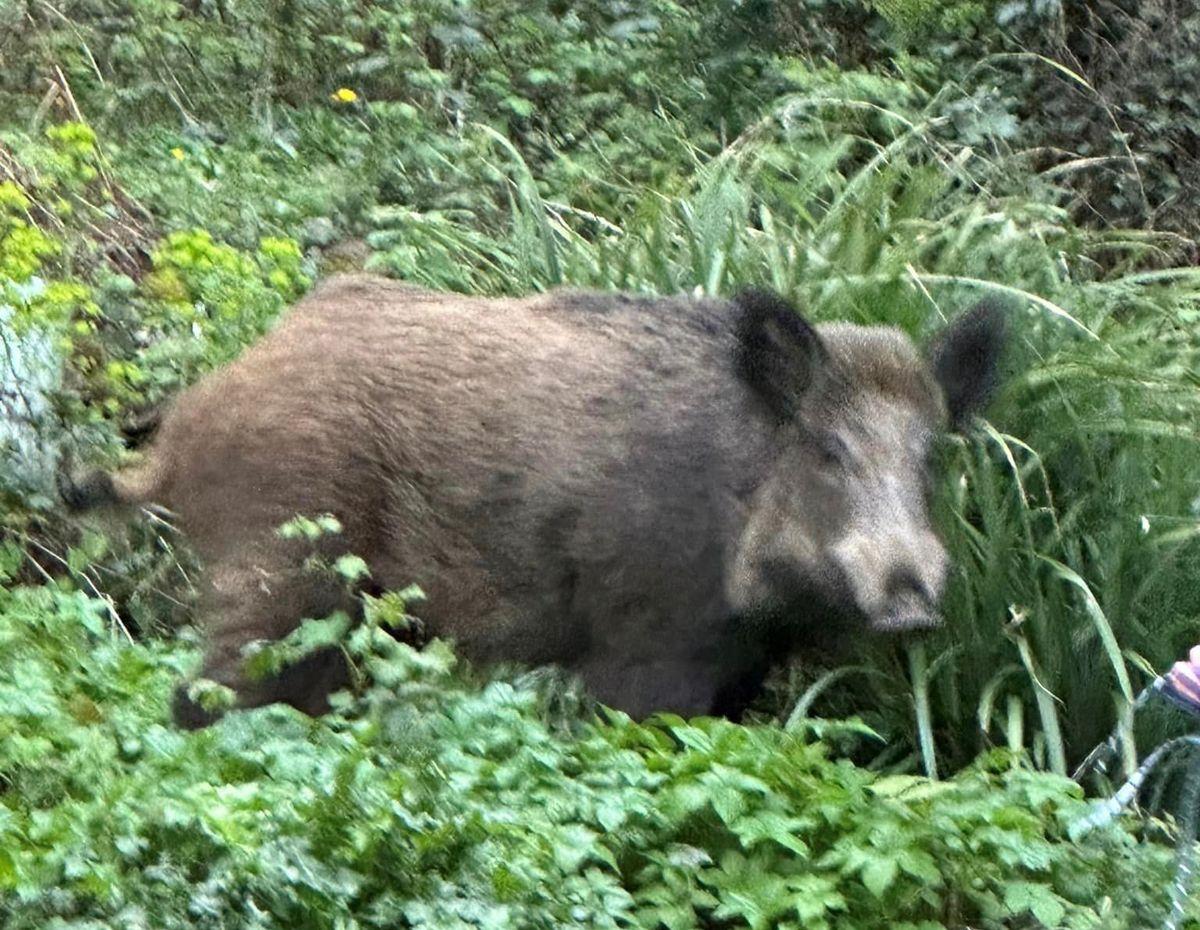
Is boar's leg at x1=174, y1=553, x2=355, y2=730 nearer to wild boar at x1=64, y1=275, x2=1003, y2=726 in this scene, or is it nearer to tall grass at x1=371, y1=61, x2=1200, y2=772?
wild boar at x1=64, y1=275, x2=1003, y2=726

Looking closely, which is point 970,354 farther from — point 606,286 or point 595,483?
point 606,286

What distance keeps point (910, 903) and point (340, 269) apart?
4.64 meters

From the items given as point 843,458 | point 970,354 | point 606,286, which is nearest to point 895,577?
point 843,458

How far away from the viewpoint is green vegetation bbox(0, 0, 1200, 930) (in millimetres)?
3846

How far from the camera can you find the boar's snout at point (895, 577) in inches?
198

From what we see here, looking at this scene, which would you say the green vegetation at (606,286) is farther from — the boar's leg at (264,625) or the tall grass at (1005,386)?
the boar's leg at (264,625)

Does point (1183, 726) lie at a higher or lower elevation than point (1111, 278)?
lower

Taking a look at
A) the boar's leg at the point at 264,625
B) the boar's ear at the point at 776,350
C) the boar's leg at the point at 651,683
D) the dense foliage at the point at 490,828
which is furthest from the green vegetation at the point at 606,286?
the boar's ear at the point at 776,350

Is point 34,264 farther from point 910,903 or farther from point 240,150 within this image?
point 910,903

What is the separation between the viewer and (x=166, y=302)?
22.7 feet

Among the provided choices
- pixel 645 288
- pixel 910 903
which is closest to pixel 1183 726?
pixel 910 903

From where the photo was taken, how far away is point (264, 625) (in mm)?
5316

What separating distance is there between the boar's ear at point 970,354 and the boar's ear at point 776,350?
381mm

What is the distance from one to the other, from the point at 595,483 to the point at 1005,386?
152 cm
